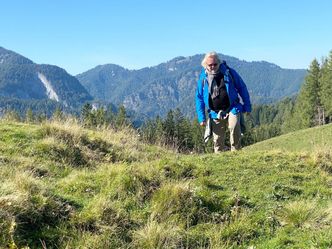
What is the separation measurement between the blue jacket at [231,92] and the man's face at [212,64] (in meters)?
0.19

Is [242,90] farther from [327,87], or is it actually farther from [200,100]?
[327,87]

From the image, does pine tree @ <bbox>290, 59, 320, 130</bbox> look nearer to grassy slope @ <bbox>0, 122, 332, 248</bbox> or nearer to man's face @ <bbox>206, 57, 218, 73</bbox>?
man's face @ <bbox>206, 57, 218, 73</bbox>

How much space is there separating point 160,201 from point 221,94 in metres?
4.71

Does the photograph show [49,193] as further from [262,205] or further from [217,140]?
[217,140]

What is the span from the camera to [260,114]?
19275cm

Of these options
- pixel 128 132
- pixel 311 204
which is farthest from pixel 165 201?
pixel 128 132

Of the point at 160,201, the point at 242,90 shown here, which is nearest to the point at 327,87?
the point at 242,90

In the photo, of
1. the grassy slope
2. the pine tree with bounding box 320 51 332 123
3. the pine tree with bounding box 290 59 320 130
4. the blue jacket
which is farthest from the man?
the pine tree with bounding box 290 59 320 130

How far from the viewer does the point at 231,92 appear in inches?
410

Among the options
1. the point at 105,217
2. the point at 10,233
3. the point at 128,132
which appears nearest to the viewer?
the point at 10,233

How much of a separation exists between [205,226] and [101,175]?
7.43 ft

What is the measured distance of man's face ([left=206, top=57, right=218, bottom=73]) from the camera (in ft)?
33.4

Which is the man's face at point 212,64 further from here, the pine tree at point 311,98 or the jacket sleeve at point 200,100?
the pine tree at point 311,98

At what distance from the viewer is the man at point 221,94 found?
1035 cm
